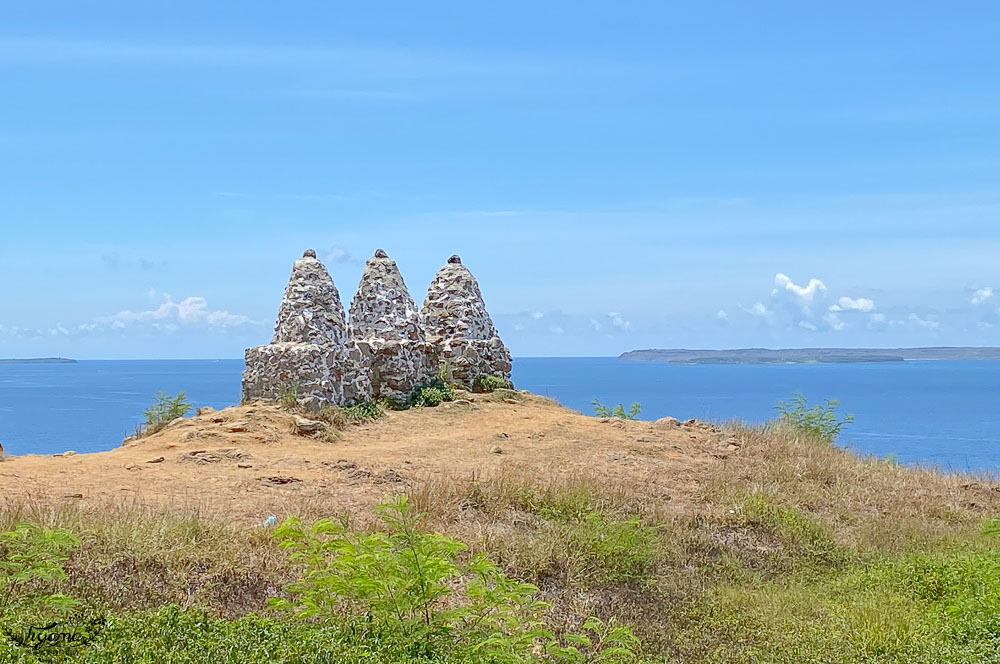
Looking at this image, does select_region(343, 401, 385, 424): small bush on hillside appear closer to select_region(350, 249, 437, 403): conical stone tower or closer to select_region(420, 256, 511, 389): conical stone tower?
select_region(350, 249, 437, 403): conical stone tower

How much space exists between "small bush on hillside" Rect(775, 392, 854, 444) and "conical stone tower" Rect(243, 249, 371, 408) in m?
7.54

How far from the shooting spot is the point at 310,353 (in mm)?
15688

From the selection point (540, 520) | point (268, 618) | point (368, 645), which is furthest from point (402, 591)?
point (540, 520)

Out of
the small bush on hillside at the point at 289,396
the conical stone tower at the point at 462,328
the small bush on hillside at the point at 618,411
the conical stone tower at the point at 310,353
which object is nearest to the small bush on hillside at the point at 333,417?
the conical stone tower at the point at 310,353

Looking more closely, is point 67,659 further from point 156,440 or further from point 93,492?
point 156,440

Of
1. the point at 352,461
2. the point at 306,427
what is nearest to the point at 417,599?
the point at 352,461

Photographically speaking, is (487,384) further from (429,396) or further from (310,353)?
(310,353)

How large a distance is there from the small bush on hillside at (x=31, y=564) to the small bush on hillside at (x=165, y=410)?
814 centimetres

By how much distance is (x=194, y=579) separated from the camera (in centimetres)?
702

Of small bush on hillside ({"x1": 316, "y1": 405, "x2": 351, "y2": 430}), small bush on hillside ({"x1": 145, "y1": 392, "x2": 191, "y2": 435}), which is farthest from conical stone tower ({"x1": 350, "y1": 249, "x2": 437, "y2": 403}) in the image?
small bush on hillside ({"x1": 145, "y1": 392, "x2": 191, "y2": 435})

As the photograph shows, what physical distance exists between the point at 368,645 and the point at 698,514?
578cm

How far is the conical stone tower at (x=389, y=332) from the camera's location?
17.3 metres

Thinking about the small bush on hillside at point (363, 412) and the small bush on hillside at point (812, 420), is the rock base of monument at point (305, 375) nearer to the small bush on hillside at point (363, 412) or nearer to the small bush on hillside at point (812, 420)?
the small bush on hillside at point (363, 412)

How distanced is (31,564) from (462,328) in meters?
12.8
